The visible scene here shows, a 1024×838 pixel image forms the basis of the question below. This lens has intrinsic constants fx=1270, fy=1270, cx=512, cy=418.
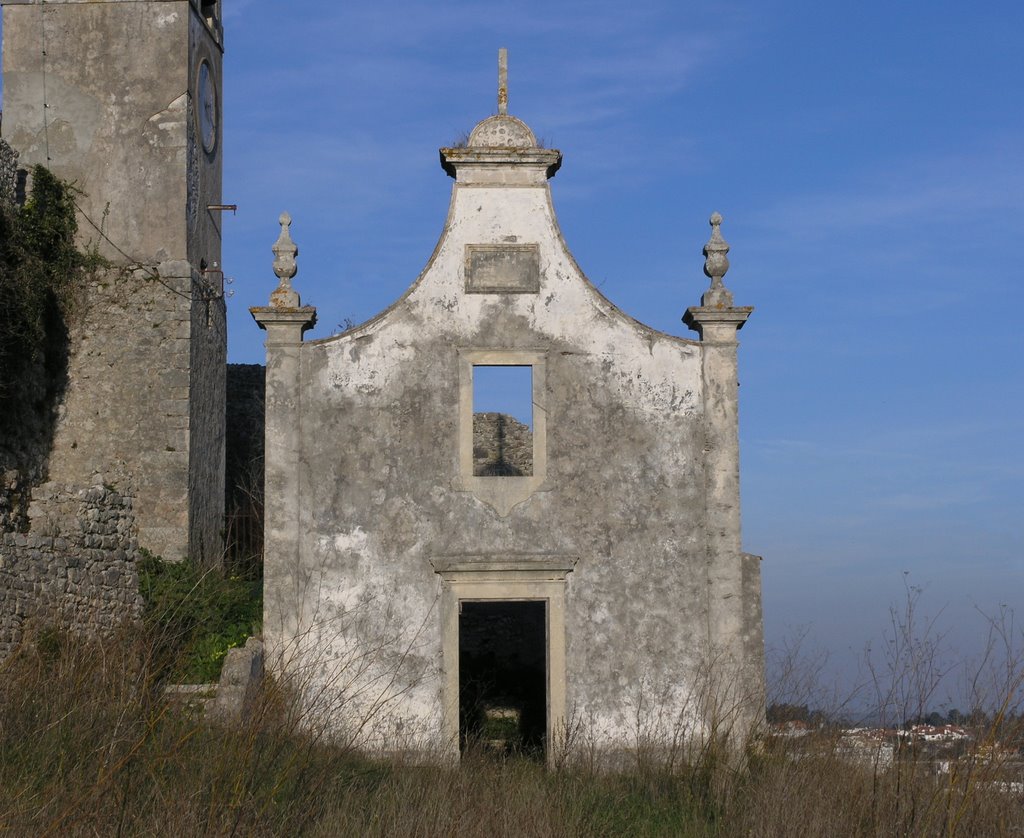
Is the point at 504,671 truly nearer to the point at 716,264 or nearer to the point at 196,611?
the point at 196,611

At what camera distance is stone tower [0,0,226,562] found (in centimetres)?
1669

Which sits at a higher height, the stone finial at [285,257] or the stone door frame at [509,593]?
the stone finial at [285,257]

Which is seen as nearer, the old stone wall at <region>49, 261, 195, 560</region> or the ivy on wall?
the ivy on wall

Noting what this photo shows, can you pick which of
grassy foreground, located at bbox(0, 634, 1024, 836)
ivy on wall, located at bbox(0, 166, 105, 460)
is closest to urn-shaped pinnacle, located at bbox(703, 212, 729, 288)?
grassy foreground, located at bbox(0, 634, 1024, 836)

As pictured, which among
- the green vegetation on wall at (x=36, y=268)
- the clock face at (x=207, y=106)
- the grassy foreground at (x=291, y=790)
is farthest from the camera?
the clock face at (x=207, y=106)

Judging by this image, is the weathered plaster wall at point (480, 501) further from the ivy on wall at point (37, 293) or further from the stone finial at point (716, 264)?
the ivy on wall at point (37, 293)

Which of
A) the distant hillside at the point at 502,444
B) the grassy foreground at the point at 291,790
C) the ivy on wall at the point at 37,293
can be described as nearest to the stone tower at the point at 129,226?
the ivy on wall at the point at 37,293

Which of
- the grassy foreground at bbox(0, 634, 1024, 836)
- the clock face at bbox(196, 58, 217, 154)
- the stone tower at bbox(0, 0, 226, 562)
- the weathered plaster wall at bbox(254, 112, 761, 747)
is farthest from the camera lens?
the clock face at bbox(196, 58, 217, 154)

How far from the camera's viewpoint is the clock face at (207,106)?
18.3 metres

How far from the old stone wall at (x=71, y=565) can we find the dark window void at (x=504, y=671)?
4.58 meters

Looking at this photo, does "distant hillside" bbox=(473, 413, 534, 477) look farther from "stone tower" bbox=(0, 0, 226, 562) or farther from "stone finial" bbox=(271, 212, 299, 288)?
"stone finial" bbox=(271, 212, 299, 288)

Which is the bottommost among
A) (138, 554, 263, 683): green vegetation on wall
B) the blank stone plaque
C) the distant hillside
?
(138, 554, 263, 683): green vegetation on wall

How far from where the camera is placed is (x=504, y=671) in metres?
18.6

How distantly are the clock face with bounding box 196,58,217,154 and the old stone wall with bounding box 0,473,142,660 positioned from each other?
5.59 meters
